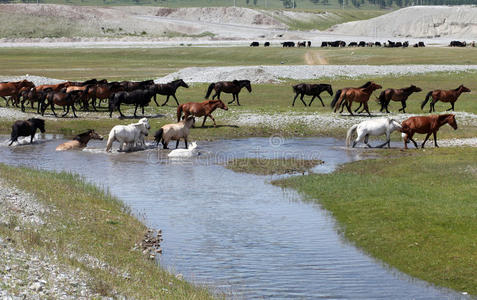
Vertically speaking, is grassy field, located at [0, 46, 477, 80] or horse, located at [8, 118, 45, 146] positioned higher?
horse, located at [8, 118, 45, 146]

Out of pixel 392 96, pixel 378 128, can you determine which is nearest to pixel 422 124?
pixel 378 128

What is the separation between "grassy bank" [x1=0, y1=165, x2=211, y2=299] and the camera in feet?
40.5

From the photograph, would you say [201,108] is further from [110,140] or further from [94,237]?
[94,237]

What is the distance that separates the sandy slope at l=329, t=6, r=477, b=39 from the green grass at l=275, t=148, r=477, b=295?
15324 cm

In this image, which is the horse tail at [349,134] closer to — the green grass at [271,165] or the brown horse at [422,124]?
the brown horse at [422,124]

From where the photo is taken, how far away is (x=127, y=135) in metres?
30.7

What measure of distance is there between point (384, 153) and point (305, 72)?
34.5 metres

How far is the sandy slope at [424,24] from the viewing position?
17475cm

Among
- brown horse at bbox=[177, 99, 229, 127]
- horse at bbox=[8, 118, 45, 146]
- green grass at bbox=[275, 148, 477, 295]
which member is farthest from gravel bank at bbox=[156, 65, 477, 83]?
green grass at bbox=[275, 148, 477, 295]

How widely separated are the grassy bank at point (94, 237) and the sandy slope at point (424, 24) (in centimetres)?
16081

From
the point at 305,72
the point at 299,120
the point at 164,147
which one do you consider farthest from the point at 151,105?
the point at 305,72

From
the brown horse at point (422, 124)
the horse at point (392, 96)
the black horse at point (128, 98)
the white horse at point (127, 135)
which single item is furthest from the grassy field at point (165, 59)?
the brown horse at point (422, 124)

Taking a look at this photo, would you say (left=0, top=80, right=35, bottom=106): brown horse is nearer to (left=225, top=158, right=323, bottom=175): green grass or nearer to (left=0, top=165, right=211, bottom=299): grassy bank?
(left=225, top=158, right=323, bottom=175): green grass

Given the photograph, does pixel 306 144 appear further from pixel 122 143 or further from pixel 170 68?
pixel 170 68
